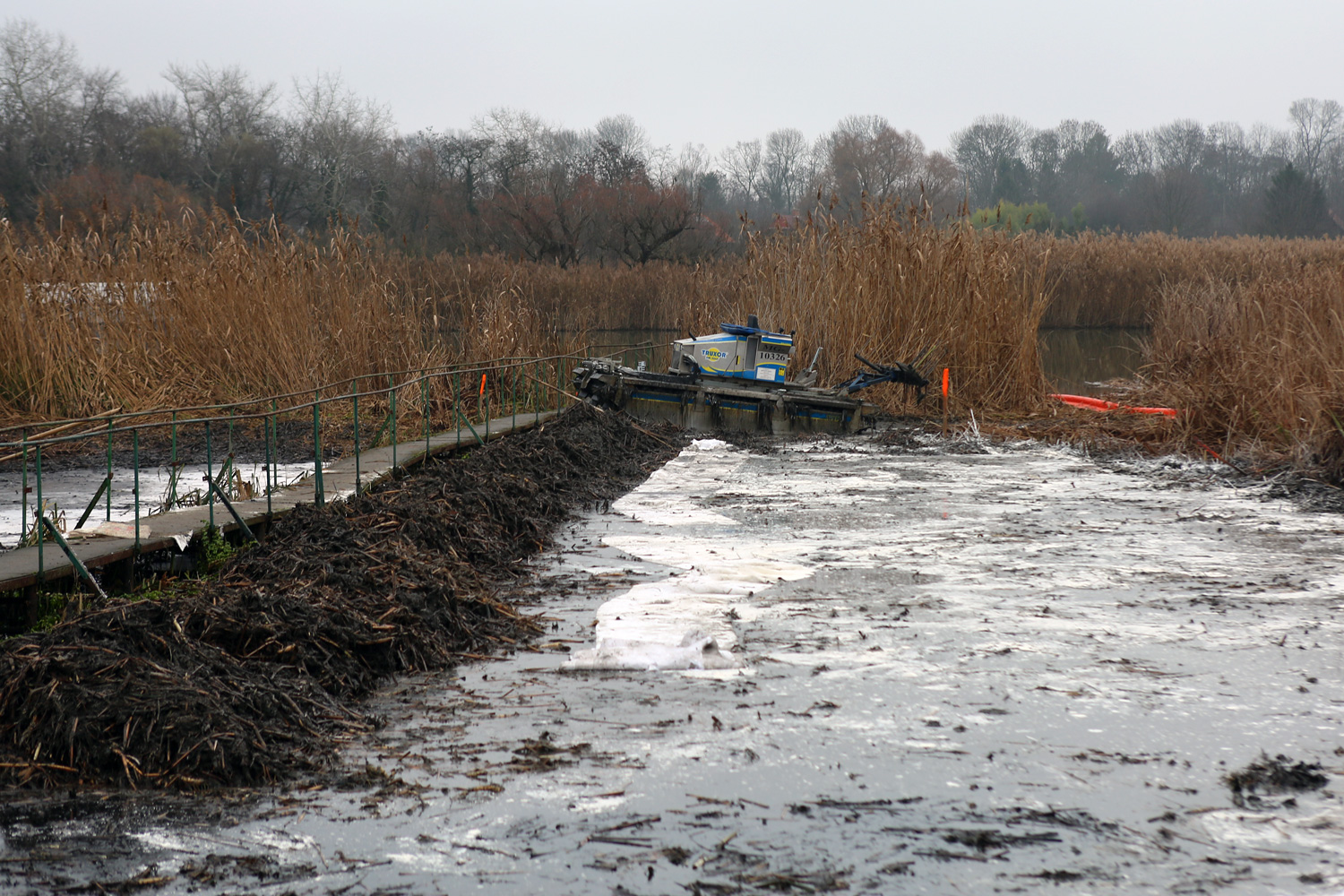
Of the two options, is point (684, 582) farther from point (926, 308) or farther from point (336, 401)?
point (926, 308)

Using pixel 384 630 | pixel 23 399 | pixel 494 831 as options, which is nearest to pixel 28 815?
pixel 494 831

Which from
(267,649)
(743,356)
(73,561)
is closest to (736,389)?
(743,356)

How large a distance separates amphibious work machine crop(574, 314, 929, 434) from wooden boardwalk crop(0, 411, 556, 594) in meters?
4.80

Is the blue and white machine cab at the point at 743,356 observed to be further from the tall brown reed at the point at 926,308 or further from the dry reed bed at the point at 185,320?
the dry reed bed at the point at 185,320

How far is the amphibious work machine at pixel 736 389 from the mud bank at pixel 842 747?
743 cm

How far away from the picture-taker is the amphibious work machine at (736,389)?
15.7 metres

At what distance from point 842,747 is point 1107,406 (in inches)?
511

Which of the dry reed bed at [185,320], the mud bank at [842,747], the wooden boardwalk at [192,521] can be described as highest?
the dry reed bed at [185,320]

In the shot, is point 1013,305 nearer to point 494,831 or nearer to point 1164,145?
point 494,831

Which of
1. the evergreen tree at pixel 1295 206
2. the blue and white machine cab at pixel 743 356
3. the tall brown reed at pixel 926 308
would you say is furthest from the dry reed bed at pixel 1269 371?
the evergreen tree at pixel 1295 206

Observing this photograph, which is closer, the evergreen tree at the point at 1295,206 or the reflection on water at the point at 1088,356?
the reflection on water at the point at 1088,356

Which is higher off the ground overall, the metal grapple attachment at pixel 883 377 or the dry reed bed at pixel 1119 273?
the dry reed bed at pixel 1119 273

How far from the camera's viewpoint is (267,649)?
5363 mm

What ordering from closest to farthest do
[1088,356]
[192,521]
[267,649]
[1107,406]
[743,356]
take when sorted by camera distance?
[267,649] < [192,521] < [743,356] < [1107,406] < [1088,356]
